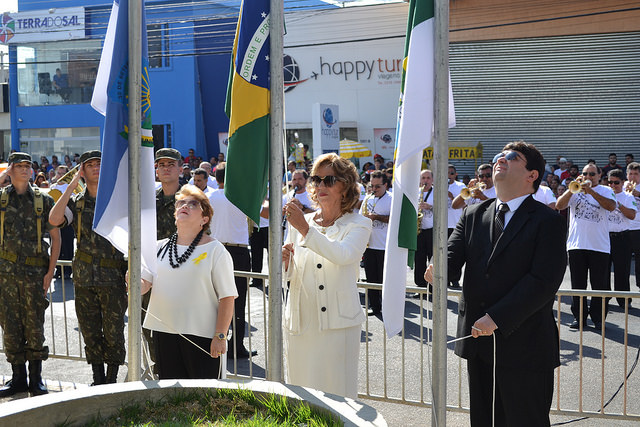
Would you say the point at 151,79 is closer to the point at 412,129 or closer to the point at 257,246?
the point at 257,246

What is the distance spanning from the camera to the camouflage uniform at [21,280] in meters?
6.97

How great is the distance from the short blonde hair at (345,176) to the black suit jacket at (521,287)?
882 millimetres

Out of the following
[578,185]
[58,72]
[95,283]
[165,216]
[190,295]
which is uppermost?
[58,72]

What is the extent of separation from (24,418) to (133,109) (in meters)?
1.80

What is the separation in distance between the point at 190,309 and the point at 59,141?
39188 millimetres

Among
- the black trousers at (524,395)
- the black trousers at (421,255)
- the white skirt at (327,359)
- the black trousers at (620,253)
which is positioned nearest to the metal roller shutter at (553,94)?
the black trousers at (421,255)

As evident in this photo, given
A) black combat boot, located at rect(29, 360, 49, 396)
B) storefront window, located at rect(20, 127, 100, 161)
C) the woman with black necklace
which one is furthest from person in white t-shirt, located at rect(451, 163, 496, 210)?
storefront window, located at rect(20, 127, 100, 161)

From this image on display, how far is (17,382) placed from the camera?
7.11 metres

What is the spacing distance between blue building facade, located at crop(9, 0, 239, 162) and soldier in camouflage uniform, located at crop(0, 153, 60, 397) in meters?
28.2

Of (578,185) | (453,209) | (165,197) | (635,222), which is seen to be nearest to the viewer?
(165,197)

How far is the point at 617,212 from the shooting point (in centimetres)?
1126

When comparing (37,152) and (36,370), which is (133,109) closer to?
(36,370)

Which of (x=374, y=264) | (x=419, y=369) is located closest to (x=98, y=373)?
(x=419, y=369)

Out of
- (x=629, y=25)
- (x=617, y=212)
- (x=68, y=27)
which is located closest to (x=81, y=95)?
(x=68, y=27)
